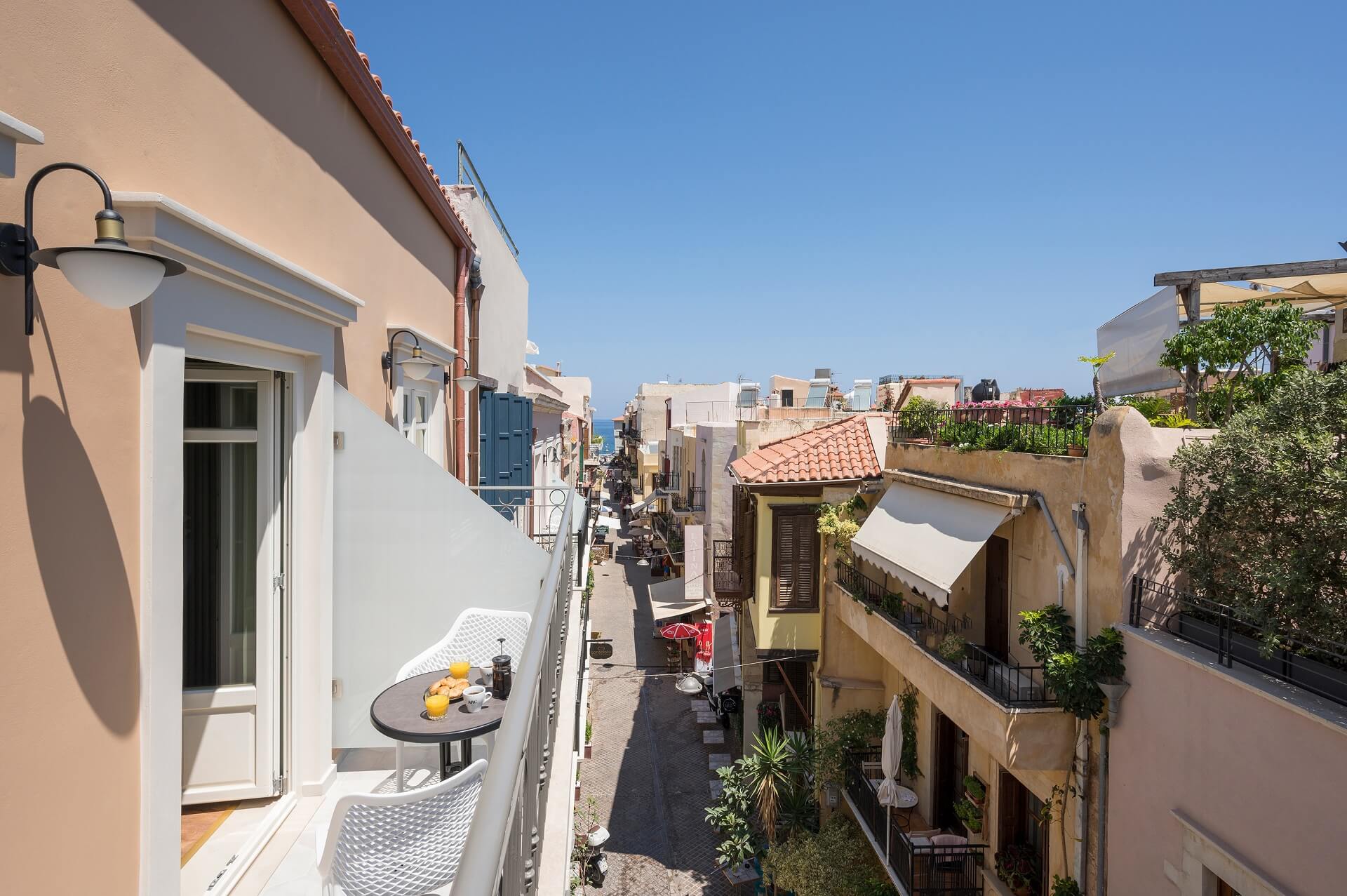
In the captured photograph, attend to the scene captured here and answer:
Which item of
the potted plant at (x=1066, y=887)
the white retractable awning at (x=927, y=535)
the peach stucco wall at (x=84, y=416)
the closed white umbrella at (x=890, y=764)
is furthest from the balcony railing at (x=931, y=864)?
the peach stucco wall at (x=84, y=416)

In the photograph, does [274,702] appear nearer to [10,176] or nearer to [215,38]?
[10,176]

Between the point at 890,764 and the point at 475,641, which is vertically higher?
the point at 475,641

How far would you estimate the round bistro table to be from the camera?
3635 mm

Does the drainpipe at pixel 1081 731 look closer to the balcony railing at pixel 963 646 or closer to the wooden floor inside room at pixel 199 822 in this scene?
the balcony railing at pixel 963 646

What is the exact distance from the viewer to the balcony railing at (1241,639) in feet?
16.1

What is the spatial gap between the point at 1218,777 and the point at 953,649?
3552 millimetres

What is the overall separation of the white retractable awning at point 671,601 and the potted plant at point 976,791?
13.6 metres

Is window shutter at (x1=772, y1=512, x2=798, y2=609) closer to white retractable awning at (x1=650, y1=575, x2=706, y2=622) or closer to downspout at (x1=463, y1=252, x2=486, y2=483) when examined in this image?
downspout at (x1=463, y1=252, x2=486, y2=483)

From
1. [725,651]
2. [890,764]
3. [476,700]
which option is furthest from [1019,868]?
[725,651]

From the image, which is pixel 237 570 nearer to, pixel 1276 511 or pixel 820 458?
pixel 1276 511

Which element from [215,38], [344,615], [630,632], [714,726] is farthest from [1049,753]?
[630,632]

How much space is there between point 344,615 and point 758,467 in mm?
10396

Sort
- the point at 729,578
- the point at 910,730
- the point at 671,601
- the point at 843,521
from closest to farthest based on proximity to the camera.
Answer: the point at 910,730, the point at 843,521, the point at 729,578, the point at 671,601

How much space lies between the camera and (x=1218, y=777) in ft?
18.3
